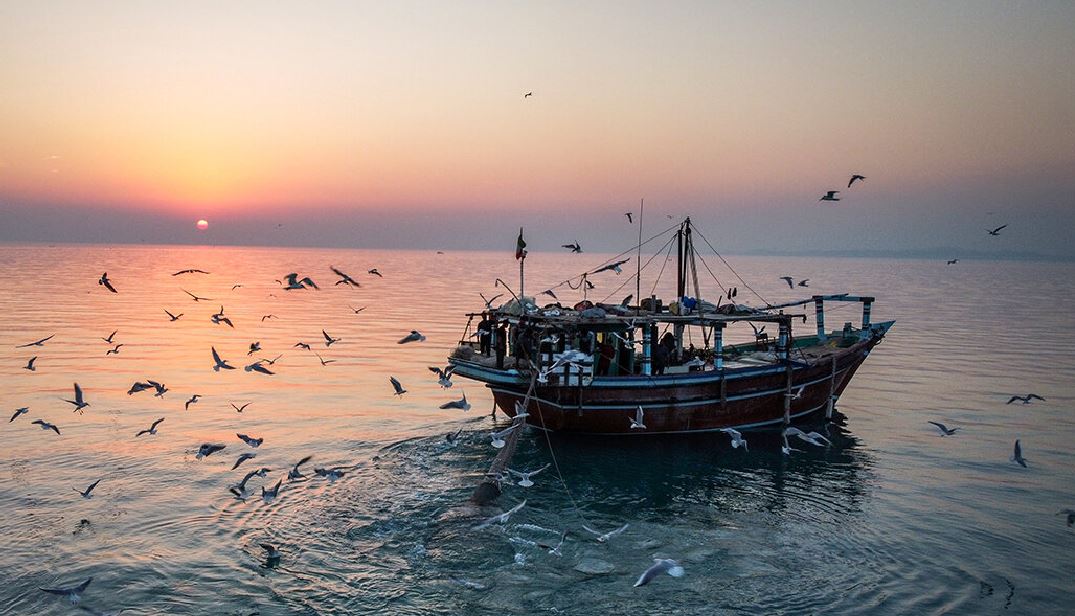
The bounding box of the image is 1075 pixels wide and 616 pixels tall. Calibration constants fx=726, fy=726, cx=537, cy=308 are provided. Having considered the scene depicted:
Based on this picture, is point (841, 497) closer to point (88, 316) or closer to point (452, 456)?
point (452, 456)

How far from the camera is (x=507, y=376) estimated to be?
2208 centimetres

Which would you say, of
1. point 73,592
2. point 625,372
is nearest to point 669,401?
point 625,372

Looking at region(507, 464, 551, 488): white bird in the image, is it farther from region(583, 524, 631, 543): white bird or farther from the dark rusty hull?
the dark rusty hull

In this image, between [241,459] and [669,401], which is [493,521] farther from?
[669,401]

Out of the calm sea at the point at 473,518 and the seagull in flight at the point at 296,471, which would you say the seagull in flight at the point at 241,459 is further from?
the seagull in flight at the point at 296,471

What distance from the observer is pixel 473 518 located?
53.2ft

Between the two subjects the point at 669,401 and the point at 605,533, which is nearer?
the point at 605,533

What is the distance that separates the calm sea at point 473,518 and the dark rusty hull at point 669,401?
2.37 ft

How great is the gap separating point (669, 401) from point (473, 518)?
8.76m

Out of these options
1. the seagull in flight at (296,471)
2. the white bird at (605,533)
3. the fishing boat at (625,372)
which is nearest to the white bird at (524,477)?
the fishing boat at (625,372)

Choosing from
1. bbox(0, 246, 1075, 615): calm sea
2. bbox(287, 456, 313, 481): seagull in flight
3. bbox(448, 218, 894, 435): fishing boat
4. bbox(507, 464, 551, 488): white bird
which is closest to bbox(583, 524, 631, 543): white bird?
bbox(0, 246, 1075, 615): calm sea

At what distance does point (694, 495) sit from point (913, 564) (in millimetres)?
5314

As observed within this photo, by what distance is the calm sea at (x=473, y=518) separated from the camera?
43.1 ft

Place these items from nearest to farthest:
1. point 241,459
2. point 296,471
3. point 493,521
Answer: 1. point 296,471
2. point 241,459
3. point 493,521
